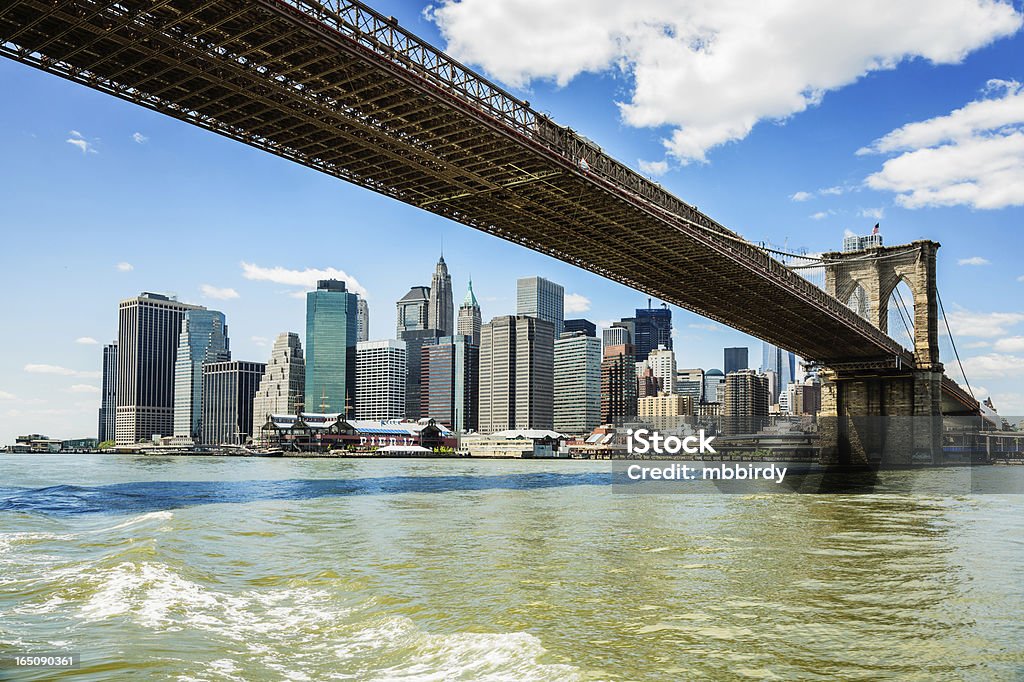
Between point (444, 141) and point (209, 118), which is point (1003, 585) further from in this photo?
point (209, 118)

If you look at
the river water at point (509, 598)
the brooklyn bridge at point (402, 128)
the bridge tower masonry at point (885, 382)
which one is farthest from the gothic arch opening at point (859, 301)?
the river water at point (509, 598)

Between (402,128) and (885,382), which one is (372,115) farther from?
(885,382)

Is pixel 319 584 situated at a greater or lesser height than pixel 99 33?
lesser

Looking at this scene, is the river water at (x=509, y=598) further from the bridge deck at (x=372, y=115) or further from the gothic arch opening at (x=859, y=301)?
the gothic arch opening at (x=859, y=301)

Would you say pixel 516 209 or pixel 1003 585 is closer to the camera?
pixel 1003 585

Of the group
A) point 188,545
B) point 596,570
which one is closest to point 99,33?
point 188,545

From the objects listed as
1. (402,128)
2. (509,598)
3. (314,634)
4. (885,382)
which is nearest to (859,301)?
(885,382)
